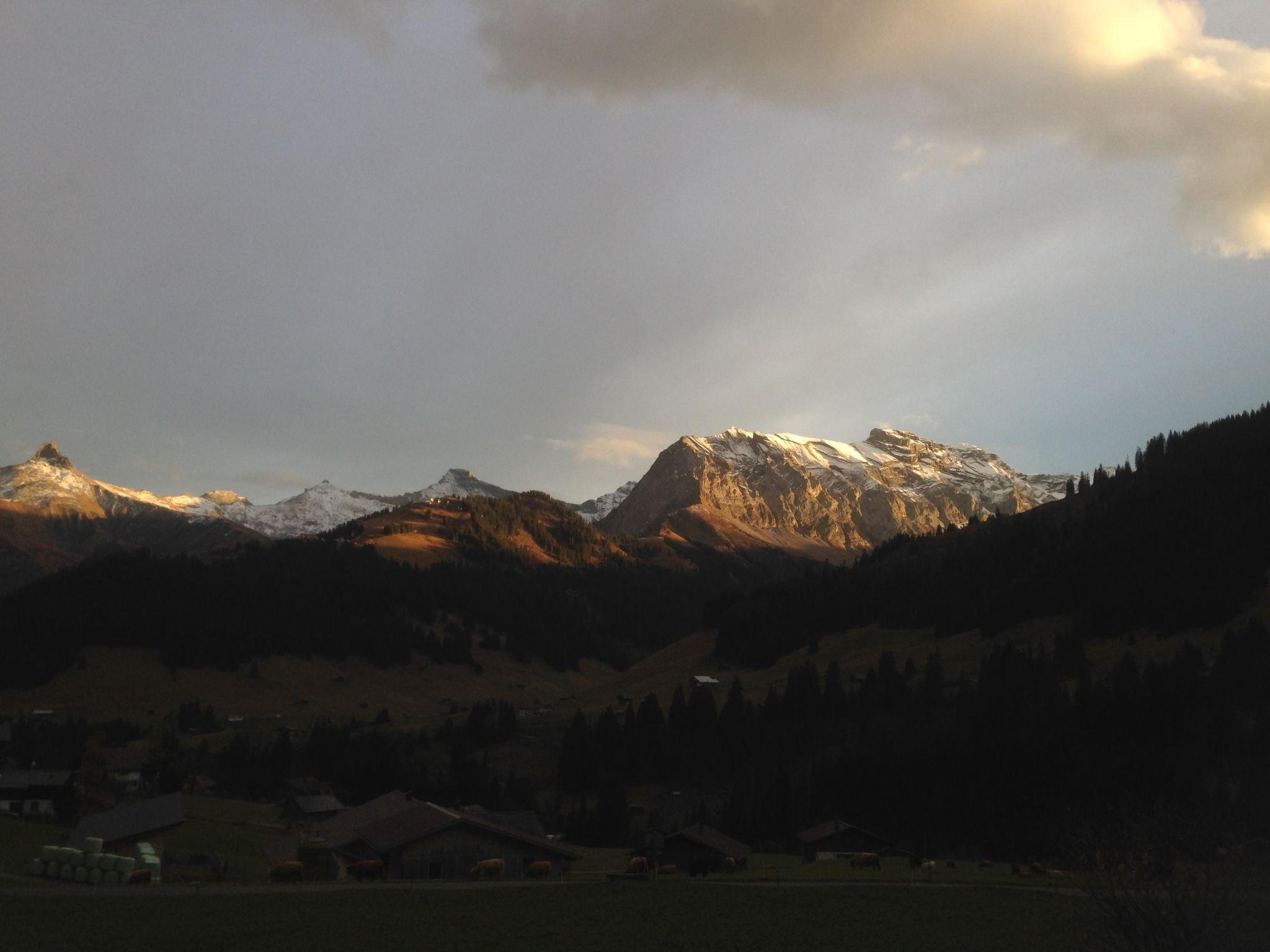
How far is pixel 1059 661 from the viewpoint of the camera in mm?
172250

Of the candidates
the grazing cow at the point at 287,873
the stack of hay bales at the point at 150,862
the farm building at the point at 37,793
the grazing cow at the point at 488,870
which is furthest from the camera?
the farm building at the point at 37,793

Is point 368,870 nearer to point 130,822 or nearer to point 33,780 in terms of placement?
point 130,822

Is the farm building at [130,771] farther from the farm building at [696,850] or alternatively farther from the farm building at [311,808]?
the farm building at [696,850]

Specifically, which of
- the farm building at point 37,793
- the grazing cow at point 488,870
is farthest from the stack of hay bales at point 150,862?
the farm building at point 37,793

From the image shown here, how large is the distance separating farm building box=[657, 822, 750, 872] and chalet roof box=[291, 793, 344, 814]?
1908 inches

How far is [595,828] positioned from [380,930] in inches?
3381

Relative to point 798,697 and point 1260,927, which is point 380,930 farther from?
point 798,697

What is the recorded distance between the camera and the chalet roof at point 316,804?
119875 millimetres

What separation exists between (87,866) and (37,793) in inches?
2454

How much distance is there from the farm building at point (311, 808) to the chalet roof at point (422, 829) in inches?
1909

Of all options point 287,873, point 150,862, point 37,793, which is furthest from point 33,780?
point 287,873

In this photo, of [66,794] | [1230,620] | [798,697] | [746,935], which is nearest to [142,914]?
[746,935]

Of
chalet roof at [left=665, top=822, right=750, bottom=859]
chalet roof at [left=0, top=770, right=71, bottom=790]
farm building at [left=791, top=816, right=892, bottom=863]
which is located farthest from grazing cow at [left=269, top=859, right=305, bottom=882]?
chalet roof at [left=0, top=770, right=71, bottom=790]

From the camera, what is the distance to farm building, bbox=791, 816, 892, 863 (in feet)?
327
